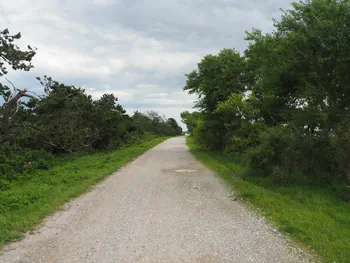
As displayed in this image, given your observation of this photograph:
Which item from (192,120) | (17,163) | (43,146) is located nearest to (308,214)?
(17,163)

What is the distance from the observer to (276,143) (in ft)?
30.9

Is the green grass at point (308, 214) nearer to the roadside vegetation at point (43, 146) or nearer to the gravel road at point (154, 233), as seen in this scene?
the gravel road at point (154, 233)

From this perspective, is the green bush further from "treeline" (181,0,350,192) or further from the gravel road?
"treeline" (181,0,350,192)

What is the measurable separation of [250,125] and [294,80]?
17.6 ft

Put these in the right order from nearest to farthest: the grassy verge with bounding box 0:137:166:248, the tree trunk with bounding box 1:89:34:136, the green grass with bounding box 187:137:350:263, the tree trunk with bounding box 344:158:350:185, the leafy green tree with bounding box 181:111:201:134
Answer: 1. the green grass with bounding box 187:137:350:263
2. the grassy verge with bounding box 0:137:166:248
3. the tree trunk with bounding box 344:158:350:185
4. the tree trunk with bounding box 1:89:34:136
5. the leafy green tree with bounding box 181:111:201:134

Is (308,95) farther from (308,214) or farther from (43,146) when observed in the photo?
(43,146)

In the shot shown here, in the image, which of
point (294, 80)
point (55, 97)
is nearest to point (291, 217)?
point (294, 80)

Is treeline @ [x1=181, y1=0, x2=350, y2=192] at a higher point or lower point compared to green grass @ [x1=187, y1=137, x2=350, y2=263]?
higher

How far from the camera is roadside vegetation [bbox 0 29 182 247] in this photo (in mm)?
6675

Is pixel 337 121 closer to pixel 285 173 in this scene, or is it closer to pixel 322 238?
pixel 285 173

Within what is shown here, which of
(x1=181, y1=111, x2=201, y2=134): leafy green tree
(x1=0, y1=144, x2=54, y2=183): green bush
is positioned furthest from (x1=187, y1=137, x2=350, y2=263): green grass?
(x1=181, y1=111, x2=201, y2=134): leafy green tree

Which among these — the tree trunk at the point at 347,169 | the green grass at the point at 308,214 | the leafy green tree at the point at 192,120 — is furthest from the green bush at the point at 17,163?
the leafy green tree at the point at 192,120

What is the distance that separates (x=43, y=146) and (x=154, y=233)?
15759 mm

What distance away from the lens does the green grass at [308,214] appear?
4297mm
